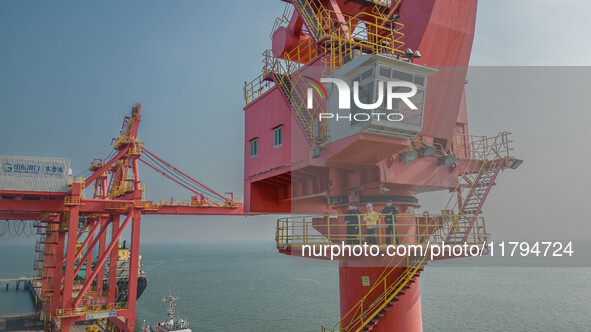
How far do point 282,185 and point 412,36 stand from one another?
27.9 ft

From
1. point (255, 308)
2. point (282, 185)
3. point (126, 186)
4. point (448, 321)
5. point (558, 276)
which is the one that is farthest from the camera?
point (558, 276)

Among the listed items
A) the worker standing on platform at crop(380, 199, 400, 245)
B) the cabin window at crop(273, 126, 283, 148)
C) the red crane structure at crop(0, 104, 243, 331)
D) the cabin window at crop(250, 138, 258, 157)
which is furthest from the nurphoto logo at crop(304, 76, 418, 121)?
the red crane structure at crop(0, 104, 243, 331)

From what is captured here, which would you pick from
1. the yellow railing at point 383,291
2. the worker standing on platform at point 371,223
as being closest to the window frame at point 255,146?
the worker standing on platform at point 371,223

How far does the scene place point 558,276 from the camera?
93.7 meters

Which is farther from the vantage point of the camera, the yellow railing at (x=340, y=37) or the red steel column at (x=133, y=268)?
the red steel column at (x=133, y=268)

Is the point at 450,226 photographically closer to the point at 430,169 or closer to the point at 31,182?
the point at 430,169

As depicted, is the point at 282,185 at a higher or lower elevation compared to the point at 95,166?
lower

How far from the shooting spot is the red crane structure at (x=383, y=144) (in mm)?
12477

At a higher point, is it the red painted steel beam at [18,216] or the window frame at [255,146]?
the window frame at [255,146]

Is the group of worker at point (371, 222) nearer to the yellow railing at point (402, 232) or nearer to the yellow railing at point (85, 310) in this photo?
the yellow railing at point (402, 232)

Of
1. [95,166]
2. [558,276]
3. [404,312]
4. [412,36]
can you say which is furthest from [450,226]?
[558,276]

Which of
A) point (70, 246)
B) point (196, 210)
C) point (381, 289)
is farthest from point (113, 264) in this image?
point (381, 289)

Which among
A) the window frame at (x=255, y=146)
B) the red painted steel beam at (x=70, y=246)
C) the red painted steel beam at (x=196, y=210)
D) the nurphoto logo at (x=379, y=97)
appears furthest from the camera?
the red painted steel beam at (x=196, y=210)

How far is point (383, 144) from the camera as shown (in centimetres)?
1234
